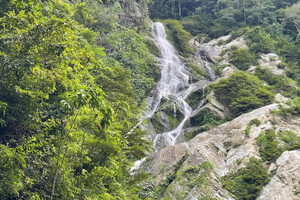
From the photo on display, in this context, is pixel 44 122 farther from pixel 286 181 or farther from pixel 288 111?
pixel 288 111

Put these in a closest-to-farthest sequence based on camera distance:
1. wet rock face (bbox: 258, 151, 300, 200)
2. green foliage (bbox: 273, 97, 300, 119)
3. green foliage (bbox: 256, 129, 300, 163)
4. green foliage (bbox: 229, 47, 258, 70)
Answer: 1. wet rock face (bbox: 258, 151, 300, 200)
2. green foliage (bbox: 256, 129, 300, 163)
3. green foliage (bbox: 273, 97, 300, 119)
4. green foliage (bbox: 229, 47, 258, 70)

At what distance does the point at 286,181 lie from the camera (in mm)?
13125

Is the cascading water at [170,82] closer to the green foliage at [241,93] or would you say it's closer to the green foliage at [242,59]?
the green foliage at [241,93]

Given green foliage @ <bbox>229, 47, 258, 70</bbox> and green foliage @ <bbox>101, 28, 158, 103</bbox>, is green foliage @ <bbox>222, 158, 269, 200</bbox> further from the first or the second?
green foliage @ <bbox>229, 47, 258, 70</bbox>

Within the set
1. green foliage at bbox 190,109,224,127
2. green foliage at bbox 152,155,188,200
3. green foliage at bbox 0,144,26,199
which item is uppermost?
green foliage at bbox 0,144,26,199

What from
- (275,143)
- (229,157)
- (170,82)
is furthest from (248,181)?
(170,82)

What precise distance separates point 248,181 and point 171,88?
56.2 ft

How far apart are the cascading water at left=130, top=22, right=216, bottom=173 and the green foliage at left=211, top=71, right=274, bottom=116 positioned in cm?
196

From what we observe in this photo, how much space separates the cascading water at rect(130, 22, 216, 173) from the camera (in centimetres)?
2387

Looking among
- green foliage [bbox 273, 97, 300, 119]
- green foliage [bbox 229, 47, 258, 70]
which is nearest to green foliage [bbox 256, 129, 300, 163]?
green foliage [bbox 273, 97, 300, 119]

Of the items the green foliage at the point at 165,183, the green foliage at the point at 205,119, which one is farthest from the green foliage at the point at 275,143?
the green foliage at the point at 205,119

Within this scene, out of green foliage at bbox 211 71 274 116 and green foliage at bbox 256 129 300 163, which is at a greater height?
green foliage at bbox 256 129 300 163

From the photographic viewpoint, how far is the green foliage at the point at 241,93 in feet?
81.8

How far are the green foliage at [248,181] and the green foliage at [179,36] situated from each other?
26108 millimetres
